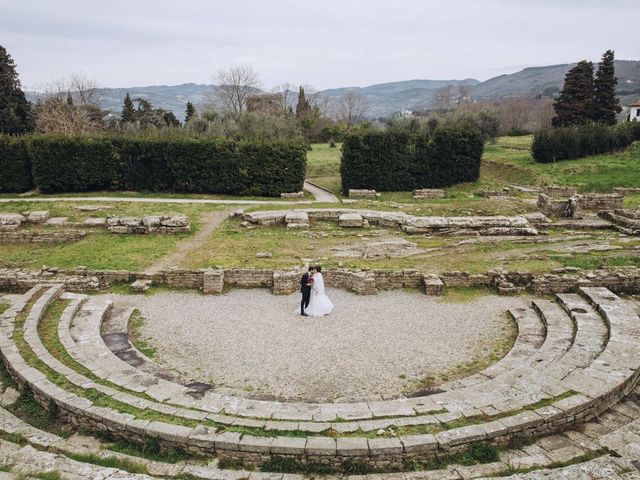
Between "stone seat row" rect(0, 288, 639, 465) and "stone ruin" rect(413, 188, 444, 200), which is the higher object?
"stone ruin" rect(413, 188, 444, 200)

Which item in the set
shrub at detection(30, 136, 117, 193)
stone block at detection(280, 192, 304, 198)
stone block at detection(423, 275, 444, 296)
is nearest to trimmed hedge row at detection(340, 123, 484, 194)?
stone block at detection(280, 192, 304, 198)

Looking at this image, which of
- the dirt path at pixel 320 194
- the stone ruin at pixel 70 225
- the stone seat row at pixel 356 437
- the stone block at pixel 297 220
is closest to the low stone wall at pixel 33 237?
the stone ruin at pixel 70 225

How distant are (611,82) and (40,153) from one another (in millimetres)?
48646

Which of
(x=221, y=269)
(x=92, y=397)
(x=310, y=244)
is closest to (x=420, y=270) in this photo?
(x=310, y=244)

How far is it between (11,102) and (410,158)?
140 feet

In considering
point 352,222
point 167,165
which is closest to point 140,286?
point 352,222

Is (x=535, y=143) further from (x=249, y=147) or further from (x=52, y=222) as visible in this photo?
(x=52, y=222)

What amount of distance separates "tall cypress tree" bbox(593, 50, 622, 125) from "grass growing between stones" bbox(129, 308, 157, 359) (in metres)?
47.3

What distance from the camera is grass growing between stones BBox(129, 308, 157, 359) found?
40.7 ft

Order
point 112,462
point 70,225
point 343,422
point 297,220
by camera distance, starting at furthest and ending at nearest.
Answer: point 297,220, point 70,225, point 343,422, point 112,462

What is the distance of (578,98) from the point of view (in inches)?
1828

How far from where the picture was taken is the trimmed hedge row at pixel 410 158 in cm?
3241

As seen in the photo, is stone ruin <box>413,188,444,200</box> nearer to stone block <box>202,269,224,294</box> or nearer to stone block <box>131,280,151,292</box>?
→ stone block <box>202,269,224,294</box>

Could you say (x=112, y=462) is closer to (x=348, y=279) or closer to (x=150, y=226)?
(x=348, y=279)
